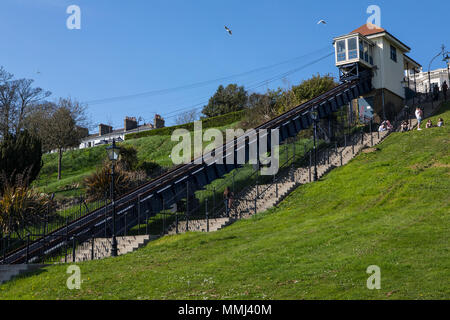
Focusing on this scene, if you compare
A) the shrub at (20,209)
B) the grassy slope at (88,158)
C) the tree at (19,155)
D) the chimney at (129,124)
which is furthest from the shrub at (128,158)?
the chimney at (129,124)

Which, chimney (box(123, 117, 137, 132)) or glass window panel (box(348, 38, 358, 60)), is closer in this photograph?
glass window panel (box(348, 38, 358, 60))

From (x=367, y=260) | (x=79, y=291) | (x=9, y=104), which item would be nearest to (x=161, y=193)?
(x=79, y=291)

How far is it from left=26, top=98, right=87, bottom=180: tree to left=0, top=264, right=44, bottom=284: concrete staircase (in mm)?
→ 31515

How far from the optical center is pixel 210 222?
2530 centimetres

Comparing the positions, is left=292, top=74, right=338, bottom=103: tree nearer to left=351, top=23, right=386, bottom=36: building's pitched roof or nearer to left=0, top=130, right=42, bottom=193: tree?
left=351, top=23, right=386, bottom=36: building's pitched roof

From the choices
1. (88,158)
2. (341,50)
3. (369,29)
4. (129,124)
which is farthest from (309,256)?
(129,124)

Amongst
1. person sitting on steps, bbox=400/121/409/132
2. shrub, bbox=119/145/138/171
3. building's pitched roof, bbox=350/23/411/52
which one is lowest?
shrub, bbox=119/145/138/171

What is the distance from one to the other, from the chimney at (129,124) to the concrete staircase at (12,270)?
79154 millimetres

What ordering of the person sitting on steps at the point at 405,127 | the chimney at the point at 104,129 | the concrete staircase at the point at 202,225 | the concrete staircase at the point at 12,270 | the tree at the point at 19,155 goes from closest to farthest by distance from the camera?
the concrete staircase at the point at 12,270
the concrete staircase at the point at 202,225
the tree at the point at 19,155
the person sitting on steps at the point at 405,127
the chimney at the point at 104,129

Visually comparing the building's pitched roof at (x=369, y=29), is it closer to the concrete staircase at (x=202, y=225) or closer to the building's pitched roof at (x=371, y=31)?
the building's pitched roof at (x=371, y=31)

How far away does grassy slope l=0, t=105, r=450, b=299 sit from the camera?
1237 cm

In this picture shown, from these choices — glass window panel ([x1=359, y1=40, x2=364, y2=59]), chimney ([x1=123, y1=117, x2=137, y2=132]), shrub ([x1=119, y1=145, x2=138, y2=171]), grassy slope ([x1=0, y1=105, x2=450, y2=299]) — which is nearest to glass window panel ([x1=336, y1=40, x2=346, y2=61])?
glass window panel ([x1=359, y1=40, x2=364, y2=59])

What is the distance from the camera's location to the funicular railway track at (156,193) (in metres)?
22.2

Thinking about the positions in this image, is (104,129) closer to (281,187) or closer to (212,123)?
(212,123)
